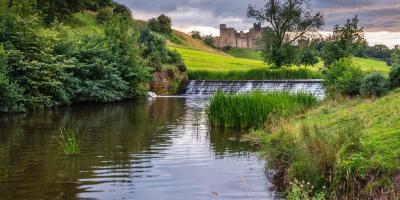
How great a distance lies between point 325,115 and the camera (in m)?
18.0

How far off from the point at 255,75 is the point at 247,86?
6120 mm

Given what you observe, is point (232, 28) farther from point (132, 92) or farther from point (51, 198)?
point (51, 198)

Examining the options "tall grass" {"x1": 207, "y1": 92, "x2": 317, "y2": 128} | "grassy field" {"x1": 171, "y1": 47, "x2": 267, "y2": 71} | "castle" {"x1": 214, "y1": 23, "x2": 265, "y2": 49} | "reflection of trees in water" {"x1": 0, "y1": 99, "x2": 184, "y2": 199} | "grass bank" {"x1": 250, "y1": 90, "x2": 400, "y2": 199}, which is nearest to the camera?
"grass bank" {"x1": 250, "y1": 90, "x2": 400, "y2": 199}

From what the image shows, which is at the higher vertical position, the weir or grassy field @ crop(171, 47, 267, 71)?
grassy field @ crop(171, 47, 267, 71)

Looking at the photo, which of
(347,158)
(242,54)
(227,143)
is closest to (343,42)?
(227,143)

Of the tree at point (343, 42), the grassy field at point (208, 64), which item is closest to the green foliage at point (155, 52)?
the grassy field at point (208, 64)

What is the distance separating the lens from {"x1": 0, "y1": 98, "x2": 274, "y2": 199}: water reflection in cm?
1092

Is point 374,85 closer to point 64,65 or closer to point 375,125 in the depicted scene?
point 375,125

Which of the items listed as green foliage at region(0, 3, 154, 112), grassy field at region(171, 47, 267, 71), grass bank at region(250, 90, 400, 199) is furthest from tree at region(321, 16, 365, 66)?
grass bank at region(250, 90, 400, 199)

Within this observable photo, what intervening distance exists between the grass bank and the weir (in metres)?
29.8

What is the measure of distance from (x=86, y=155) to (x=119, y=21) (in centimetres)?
3043

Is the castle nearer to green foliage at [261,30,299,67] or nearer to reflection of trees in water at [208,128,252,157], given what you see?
green foliage at [261,30,299,67]

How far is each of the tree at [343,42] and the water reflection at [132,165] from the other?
31.8m

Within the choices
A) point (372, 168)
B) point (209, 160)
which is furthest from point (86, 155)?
point (372, 168)
